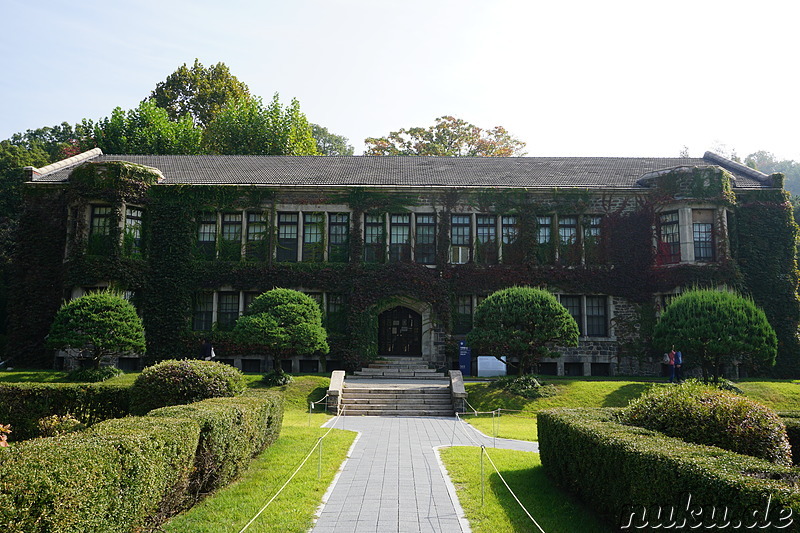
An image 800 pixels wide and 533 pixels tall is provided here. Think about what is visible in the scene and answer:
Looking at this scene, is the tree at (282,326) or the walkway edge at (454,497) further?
the tree at (282,326)

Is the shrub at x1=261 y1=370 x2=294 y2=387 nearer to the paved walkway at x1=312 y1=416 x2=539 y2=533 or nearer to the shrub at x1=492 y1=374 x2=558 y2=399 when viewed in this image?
the paved walkway at x1=312 y1=416 x2=539 y2=533

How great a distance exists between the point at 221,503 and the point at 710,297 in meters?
19.2

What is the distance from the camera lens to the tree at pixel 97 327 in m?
22.5

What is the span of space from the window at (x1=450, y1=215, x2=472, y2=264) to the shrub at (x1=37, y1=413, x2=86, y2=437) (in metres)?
18.0

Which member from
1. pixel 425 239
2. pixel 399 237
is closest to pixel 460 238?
pixel 425 239

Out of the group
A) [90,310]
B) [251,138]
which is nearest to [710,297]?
[90,310]

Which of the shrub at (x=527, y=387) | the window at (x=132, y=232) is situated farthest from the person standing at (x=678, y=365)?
the window at (x=132, y=232)

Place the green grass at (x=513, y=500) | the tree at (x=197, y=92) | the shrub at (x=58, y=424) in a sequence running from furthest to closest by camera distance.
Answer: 1. the tree at (x=197, y=92)
2. the shrub at (x=58, y=424)
3. the green grass at (x=513, y=500)

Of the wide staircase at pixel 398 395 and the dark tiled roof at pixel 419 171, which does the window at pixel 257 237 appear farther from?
the wide staircase at pixel 398 395

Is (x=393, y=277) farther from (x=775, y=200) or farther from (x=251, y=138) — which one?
(x=251, y=138)

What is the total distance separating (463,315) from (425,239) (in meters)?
4.13

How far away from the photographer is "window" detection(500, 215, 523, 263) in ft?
94.1

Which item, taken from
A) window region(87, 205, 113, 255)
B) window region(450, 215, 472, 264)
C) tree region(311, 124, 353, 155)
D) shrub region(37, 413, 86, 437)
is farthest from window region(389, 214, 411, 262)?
tree region(311, 124, 353, 155)

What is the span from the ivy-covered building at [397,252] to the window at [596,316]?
72 mm
